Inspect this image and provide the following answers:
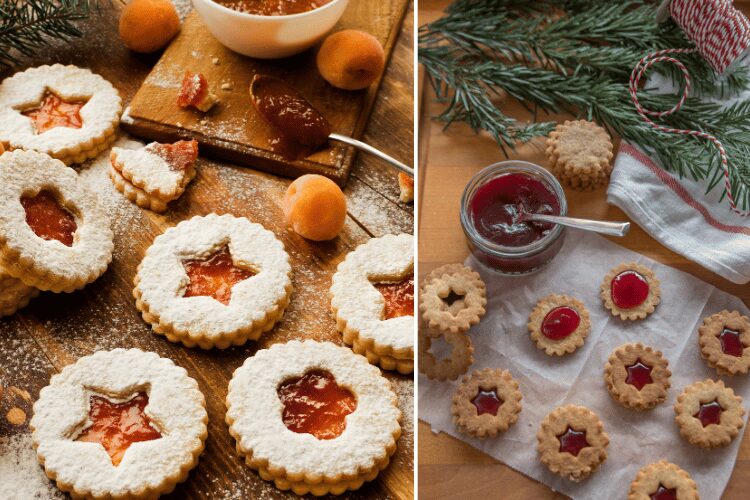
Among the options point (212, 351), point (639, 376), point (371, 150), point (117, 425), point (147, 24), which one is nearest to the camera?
point (117, 425)

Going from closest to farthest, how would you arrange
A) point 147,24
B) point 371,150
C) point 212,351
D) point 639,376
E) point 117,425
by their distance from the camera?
point 117,425
point 212,351
point 639,376
point 371,150
point 147,24

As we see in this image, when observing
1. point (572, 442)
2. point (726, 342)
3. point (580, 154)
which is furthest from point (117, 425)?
point (726, 342)

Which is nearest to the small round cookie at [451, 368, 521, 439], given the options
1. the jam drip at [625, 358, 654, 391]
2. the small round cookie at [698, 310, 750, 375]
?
the jam drip at [625, 358, 654, 391]

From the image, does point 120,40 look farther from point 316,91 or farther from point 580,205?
point 580,205

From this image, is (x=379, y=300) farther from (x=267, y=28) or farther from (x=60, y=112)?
(x=60, y=112)

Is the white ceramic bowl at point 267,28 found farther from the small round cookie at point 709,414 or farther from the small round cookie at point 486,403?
the small round cookie at point 709,414

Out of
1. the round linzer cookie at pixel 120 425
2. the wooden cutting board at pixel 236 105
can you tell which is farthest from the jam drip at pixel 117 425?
the wooden cutting board at pixel 236 105

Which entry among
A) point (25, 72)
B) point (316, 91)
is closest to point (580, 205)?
point (316, 91)
